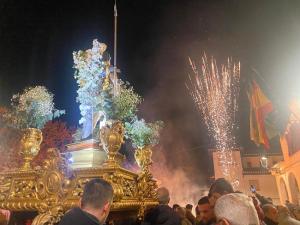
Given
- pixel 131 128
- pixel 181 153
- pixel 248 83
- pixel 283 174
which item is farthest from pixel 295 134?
pixel 131 128

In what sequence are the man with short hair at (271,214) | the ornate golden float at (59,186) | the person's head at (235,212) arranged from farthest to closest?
the man with short hair at (271,214)
the ornate golden float at (59,186)
the person's head at (235,212)

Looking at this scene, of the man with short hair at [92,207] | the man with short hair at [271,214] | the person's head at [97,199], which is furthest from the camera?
the man with short hair at [271,214]

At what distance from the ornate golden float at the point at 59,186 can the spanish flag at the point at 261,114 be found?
12010mm

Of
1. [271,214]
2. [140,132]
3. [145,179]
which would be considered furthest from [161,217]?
[140,132]

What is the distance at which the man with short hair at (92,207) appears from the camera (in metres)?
2.69

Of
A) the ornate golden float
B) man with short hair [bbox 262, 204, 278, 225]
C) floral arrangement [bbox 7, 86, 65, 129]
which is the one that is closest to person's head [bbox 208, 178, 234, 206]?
the ornate golden float

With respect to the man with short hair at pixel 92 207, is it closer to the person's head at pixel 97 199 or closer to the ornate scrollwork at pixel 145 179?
the person's head at pixel 97 199

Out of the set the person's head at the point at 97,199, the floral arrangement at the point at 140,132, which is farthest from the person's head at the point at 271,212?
the person's head at the point at 97,199

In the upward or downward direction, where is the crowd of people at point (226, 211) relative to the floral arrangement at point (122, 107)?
downward

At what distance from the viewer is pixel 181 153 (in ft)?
129

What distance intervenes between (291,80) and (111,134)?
594 inches

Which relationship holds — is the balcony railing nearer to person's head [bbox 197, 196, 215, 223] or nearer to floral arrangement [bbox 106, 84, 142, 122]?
floral arrangement [bbox 106, 84, 142, 122]

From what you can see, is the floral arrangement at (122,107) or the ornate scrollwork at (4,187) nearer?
the ornate scrollwork at (4,187)

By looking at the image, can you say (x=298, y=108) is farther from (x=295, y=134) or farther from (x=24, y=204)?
(x=24, y=204)
